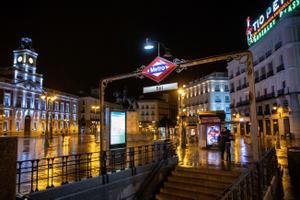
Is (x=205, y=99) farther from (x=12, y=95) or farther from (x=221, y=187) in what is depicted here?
(x=221, y=187)

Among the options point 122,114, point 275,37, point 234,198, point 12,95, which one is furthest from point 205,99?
point 234,198

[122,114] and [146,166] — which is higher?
[122,114]

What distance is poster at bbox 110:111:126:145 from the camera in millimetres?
12530

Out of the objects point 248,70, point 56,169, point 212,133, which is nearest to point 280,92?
point 212,133

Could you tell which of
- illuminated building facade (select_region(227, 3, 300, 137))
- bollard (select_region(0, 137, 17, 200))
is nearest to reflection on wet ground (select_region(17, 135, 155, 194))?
bollard (select_region(0, 137, 17, 200))

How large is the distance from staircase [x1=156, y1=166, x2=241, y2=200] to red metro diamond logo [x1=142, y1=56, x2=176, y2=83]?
445cm

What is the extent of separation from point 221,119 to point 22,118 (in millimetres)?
61685

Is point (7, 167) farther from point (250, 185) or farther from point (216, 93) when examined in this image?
point (216, 93)

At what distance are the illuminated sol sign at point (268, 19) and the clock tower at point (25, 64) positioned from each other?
57809 mm

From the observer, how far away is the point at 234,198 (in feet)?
14.4

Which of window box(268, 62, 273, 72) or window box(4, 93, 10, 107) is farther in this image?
window box(4, 93, 10, 107)

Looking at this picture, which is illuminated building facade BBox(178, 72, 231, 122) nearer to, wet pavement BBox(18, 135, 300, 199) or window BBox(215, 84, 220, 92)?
window BBox(215, 84, 220, 92)

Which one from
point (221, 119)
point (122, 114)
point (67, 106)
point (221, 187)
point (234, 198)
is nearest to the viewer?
point (234, 198)

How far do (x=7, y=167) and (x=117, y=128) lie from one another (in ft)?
30.8
